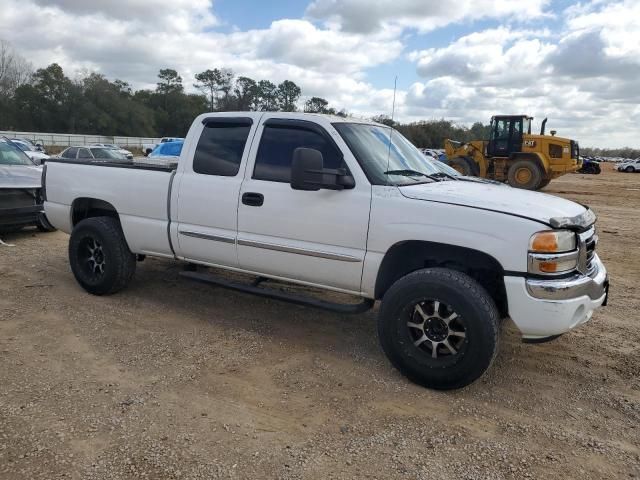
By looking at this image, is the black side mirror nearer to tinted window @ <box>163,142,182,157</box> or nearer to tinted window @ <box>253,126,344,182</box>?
tinted window @ <box>253,126,344,182</box>

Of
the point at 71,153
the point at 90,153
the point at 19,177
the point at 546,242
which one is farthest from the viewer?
the point at 71,153

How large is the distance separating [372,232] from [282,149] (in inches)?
45.7

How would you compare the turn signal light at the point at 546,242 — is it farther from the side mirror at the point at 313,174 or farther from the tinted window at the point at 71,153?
the tinted window at the point at 71,153

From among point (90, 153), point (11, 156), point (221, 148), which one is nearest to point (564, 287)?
point (221, 148)

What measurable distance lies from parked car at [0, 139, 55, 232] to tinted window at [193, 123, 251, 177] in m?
4.09

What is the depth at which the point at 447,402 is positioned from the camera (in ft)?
11.7

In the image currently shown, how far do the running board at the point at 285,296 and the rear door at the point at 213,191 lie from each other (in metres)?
0.19

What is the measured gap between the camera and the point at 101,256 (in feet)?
18.4

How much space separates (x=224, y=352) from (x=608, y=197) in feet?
63.5

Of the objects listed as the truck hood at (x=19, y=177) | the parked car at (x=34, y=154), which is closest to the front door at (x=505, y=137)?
the parked car at (x=34, y=154)

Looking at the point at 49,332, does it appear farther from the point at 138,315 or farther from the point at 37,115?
the point at 37,115

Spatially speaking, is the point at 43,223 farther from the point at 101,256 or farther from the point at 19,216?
the point at 101,256

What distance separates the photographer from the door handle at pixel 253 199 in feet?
14.5

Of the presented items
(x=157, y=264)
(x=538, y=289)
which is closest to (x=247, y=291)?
(x=538, y=289)
